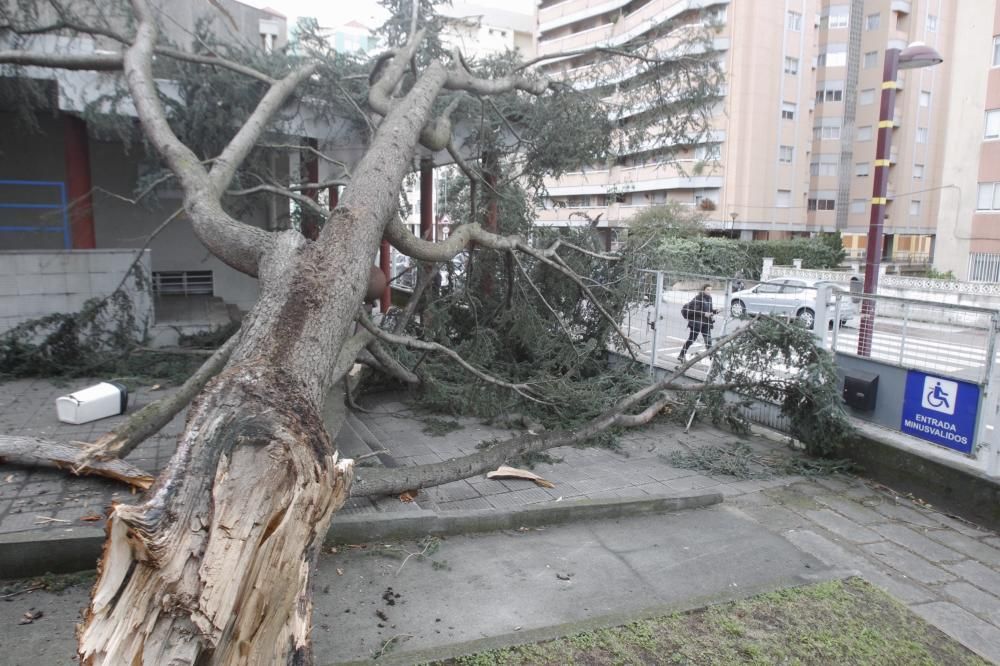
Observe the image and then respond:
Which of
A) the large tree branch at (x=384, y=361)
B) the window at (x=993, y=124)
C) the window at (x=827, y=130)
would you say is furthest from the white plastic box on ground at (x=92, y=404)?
the window at (x=827, y=130)

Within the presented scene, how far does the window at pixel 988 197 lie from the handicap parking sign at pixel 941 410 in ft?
84.1

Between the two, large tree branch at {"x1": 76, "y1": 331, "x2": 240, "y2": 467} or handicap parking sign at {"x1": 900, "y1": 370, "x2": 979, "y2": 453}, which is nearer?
large tree branch at {"x1": 76, "y1": 331, "x2": 240, "y2": 467}

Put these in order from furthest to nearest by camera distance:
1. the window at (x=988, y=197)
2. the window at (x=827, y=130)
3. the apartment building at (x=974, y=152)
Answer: the window at (x=827, y=130), the window at (x=988, y=197), the apartment building at (x=974, y=152)

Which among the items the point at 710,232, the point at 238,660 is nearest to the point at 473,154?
the point at 238,660

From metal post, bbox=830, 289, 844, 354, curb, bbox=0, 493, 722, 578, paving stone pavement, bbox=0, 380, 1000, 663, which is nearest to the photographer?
curb, bbox=0, 493, 722, 578

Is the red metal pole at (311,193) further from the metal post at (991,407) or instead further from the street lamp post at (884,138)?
the metal post at (991,407)

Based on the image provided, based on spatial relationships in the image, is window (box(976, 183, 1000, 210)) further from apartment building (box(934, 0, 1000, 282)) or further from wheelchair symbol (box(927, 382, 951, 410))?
wheelchair symbol (box(927, 382, 951, 410))

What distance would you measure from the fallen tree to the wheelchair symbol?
1.13 m

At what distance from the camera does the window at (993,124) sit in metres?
25.3

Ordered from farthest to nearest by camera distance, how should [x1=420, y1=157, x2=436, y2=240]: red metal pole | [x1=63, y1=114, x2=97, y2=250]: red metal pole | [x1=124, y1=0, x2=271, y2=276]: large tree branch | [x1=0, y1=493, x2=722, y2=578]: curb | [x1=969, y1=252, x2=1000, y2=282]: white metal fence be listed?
1. [x1=969, y1=252, x2=1000, y2=282]: white metal fence
2. [x1=420, y1=157, x2=436, y2=240]: red metal pole
3. [x1=63, y1=114, x2=97, y2=250]: red metal pole
4. [x1=124, y1=0, x2=271, y2=276]: large tree branch
5. [x1=0, y1=493, x2=722, y2=578]: curb

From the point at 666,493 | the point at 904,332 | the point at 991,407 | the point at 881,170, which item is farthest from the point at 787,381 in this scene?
the point at 881,170

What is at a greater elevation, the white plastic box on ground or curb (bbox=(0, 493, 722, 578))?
the white plastic box on ground

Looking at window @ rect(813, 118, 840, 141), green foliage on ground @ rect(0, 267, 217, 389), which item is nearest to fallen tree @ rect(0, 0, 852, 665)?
green foliage on ground @ rect(0, 267, 217, 389)

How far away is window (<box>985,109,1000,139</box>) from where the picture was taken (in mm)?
25267
